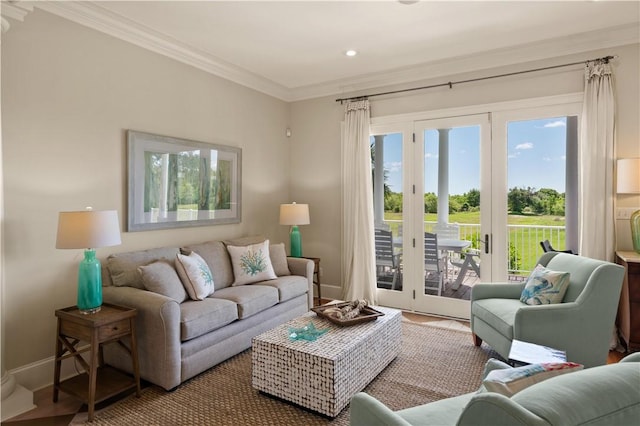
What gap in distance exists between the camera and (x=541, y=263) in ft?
11.2

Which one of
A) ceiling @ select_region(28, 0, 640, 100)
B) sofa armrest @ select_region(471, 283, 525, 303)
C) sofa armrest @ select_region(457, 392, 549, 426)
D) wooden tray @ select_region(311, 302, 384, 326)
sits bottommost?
wooden tray @ select_region(311, 302, 384, 326)

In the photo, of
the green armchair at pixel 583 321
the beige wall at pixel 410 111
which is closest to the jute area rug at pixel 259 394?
the green armchair at pixel 583 321

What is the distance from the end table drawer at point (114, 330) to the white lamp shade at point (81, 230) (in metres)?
0.54

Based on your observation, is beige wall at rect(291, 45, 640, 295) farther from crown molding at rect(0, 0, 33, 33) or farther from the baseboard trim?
crown molding at rect(0, 0, 33, 33)

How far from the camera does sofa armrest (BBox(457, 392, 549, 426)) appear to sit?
2.80 ft

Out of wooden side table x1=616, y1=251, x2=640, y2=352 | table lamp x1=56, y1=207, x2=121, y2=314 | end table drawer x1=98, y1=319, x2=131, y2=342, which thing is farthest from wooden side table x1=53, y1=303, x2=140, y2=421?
wooden side table x1=616, y1=251, x2=640, y2=352

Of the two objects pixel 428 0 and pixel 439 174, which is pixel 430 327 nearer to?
pixel 439 174

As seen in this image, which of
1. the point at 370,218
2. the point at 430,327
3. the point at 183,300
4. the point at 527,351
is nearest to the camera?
the point at 527,351

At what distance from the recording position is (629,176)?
3213 millimetres

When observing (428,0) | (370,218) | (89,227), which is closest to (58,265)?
(89,227)

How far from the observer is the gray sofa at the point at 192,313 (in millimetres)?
2615

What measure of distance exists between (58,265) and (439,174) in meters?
3.78

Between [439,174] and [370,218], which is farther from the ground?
[439,174]

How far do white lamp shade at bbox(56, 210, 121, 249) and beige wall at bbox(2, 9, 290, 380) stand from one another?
0.42m
